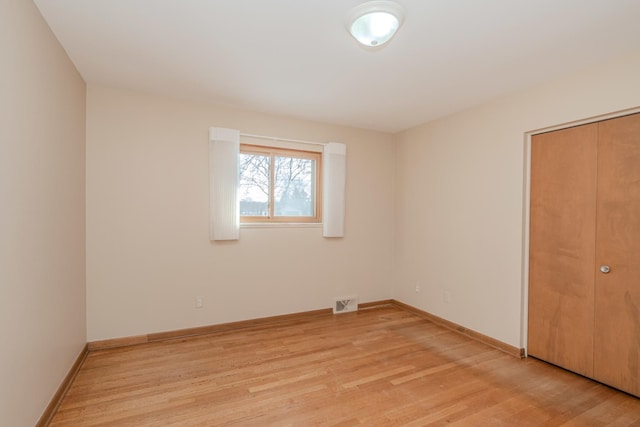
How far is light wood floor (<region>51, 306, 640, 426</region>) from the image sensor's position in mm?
1963

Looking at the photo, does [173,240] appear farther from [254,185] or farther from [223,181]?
[254,185]

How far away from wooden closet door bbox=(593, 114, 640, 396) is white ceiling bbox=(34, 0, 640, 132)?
67 cm

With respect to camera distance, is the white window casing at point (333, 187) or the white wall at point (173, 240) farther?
the white window casing at point (333, 187)

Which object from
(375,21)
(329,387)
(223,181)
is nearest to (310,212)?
(223,181)

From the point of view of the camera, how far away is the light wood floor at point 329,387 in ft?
6.44

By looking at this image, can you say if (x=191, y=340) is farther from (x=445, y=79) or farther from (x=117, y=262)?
(x=445, y=79)

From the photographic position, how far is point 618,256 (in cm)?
228

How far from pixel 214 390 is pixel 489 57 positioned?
324 centimetres

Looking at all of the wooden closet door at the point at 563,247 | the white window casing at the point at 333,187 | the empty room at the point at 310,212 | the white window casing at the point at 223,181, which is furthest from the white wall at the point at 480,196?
Answer: the white window casing at the point at 223,181

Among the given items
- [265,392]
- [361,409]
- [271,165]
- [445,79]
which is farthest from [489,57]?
[265,392]

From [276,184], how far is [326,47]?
1.89 meters

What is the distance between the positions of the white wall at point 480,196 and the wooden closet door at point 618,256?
0.28 metres

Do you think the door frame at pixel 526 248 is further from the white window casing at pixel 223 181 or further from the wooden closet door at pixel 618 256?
the white window casing at pixel 223 181

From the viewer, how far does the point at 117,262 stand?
2.93 meters
